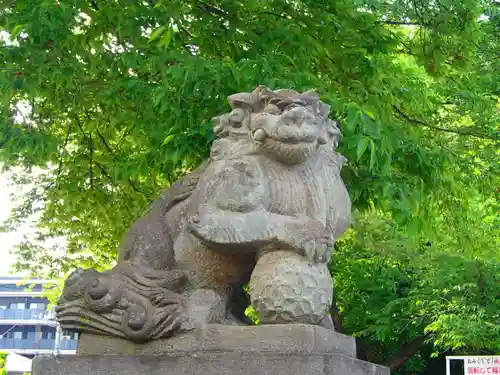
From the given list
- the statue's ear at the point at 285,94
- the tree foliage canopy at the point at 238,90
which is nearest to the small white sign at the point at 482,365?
the tree foliage canopy at the point at 238,90

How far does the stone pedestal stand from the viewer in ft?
11.7

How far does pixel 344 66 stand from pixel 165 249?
3412 mm

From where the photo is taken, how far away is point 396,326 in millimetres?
15641

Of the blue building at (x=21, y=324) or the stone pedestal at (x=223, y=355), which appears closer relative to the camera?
the stone pedestal at (x=223, y=355)

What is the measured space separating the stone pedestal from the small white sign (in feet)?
30.9

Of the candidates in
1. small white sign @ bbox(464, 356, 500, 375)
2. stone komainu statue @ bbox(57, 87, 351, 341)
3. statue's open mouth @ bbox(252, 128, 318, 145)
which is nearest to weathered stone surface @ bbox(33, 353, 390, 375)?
stone komainu statue @ bbox(57, 87, 351, 341)

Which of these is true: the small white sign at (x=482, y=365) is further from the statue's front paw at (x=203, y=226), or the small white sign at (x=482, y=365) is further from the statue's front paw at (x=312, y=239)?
the statue's front paw at (x=203, y=226)

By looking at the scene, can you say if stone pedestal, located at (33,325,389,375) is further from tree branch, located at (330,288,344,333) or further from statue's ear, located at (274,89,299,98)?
tree branch, located at (330,288,344,333)

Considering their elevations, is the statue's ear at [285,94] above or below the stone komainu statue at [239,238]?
above

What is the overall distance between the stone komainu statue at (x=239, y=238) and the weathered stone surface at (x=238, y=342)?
0.05 m

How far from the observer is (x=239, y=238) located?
381 cm

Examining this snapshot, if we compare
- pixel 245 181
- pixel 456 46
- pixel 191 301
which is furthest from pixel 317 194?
pixel 456 46

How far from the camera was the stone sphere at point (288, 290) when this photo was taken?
12.1 ft

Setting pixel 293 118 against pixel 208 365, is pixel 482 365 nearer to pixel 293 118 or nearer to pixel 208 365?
pixel 293 118
